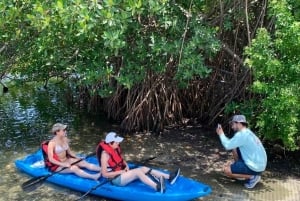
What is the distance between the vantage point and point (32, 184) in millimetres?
5961

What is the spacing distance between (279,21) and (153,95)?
125 inches

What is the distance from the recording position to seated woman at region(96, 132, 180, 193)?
5.54 meters

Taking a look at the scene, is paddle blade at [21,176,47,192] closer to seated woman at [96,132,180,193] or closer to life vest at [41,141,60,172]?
life vest at [41,141,60,172]

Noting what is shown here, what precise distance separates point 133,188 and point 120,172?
288 mm

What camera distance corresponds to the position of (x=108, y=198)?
5.71 m

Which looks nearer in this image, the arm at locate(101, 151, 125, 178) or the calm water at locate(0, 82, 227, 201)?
the arm at locate(101, 151, 125, 178)

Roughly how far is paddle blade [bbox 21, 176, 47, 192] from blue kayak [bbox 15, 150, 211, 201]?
0.14 m

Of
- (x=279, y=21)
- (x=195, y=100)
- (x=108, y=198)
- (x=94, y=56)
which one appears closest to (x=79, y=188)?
(x=108, y=198)

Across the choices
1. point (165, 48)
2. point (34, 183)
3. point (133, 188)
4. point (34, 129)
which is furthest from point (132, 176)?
point (34, 129)

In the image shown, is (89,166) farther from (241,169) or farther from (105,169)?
(241,169)

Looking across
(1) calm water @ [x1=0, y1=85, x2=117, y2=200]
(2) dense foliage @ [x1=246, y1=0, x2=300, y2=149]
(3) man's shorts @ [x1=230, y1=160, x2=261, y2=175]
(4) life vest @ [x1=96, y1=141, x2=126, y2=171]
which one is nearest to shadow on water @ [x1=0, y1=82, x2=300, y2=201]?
(1) calm water @ [x1=0, y1=85, x2=117, y2=200]

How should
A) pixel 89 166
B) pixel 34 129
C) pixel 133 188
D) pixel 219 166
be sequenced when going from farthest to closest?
pixel 34 129 < pixel 219 166 < pixel 89 166 < pixel 133 188

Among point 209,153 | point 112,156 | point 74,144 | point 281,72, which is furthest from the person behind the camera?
point 74,144

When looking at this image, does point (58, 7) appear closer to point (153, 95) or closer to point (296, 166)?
point (153, 95)
